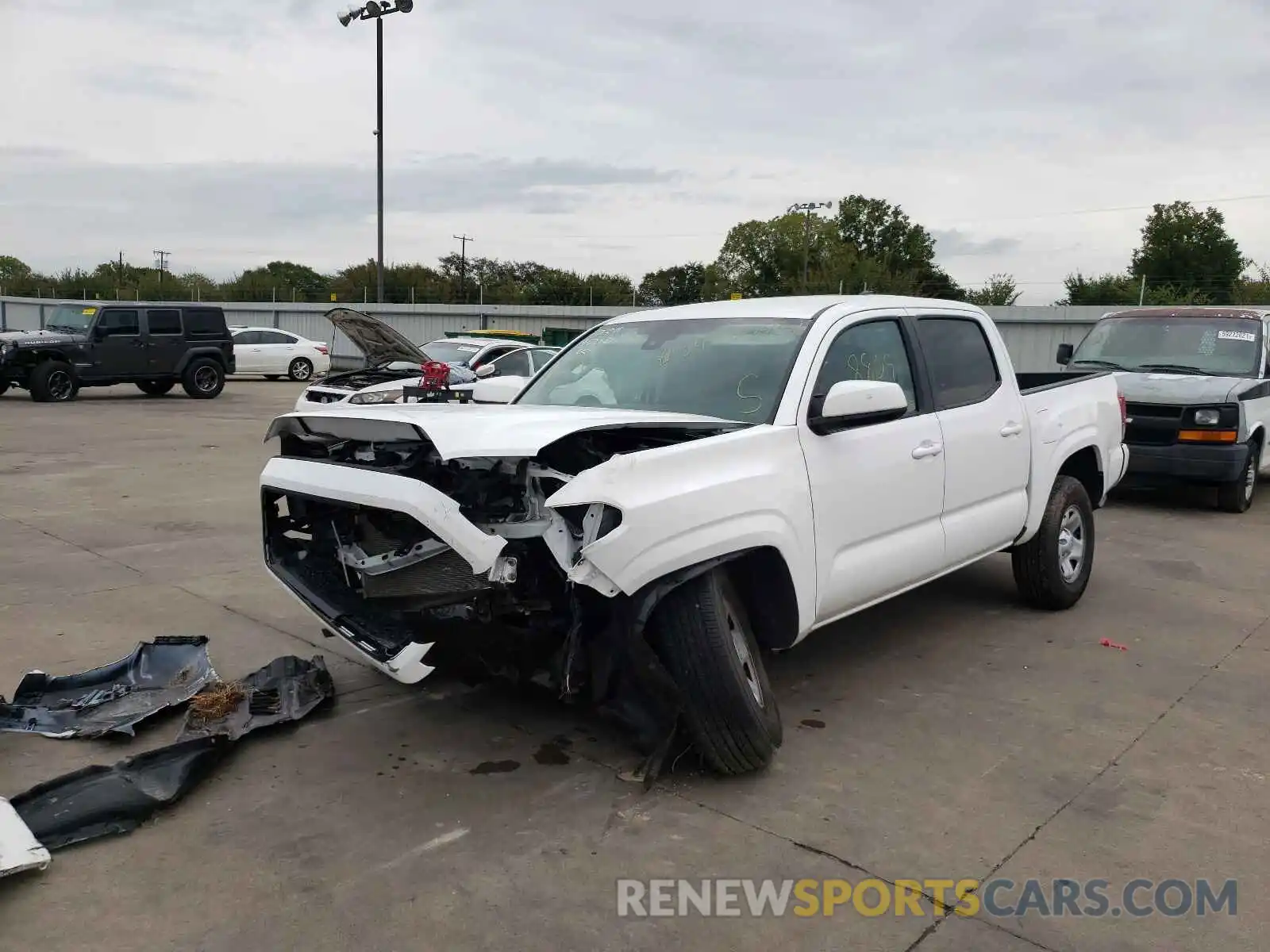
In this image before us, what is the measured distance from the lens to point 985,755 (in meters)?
4.04

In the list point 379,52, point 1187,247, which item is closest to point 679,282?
point 1187,247

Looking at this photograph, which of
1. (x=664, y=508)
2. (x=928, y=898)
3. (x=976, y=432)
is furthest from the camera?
(x=976, y=432)

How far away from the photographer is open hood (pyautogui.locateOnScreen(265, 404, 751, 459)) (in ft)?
11.2

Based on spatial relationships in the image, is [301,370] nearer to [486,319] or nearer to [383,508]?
[486,319]

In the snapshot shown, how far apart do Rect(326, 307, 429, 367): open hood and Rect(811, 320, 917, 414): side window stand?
419 inches

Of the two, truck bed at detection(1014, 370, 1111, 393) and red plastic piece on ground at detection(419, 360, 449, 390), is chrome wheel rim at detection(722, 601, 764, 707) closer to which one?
truck bed at detection(1014, 370, 1111, 393)

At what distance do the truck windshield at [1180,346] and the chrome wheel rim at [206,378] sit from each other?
16857 mm

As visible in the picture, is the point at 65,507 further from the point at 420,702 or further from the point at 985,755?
the point at 985,755

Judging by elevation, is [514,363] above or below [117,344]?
below

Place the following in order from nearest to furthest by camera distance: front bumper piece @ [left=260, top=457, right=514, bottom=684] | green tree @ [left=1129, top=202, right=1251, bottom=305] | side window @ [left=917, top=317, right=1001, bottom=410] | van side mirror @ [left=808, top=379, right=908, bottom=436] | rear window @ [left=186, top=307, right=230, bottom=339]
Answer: front bumper piece @ [left=260, top=457, right=514, bottom=684] → van side mirror @ [left=808, top=379, right=908, bottom=436] → side window @ [left=917, top=317, right=1001, bottom=410] → rear window @ [left=186, top=307, right=230, bottom=339] → green tree @ [left=1129, top=202, right=1251, bottom=305]

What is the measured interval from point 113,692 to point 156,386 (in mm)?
18995

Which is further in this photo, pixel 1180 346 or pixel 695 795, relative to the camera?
pixel 1180 346

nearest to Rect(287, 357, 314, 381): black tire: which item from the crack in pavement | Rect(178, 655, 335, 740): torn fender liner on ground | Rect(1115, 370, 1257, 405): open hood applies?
Rect(1115, 370, 1257, 405): open hood

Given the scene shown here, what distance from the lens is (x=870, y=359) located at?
187 inches
